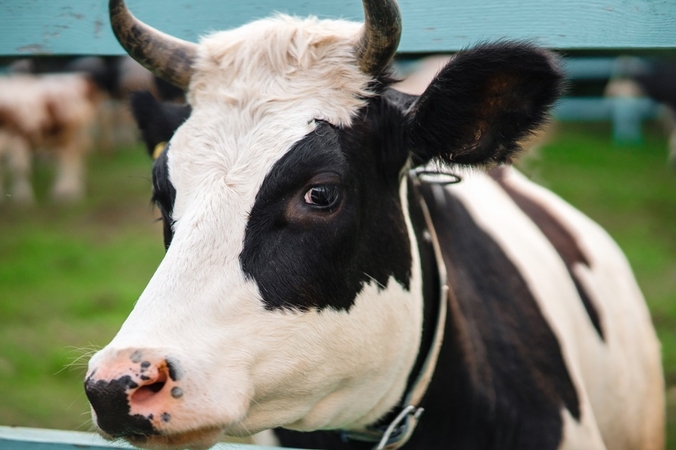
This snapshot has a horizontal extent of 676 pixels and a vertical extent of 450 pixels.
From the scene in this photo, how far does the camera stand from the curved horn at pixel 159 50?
2129 mm

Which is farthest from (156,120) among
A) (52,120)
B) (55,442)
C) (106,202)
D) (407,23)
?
(52,120)

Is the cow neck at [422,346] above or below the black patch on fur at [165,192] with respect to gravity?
below

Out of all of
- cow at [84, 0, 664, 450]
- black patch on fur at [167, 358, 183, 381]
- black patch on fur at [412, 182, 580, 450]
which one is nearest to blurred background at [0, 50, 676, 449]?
cow at [84, 0, 664, 450]

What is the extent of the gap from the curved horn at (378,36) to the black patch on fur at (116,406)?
0.98m

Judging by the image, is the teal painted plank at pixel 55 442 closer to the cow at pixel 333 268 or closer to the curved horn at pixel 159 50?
the cow at pixel 333 268

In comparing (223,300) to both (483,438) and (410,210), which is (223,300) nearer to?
(410,210)

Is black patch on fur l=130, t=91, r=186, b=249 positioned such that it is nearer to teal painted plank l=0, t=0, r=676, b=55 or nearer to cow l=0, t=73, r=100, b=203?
teal painted plank l=0, t=0, r=676, b=55

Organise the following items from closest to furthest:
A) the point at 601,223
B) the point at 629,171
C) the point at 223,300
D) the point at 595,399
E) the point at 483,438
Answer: the point at 223,300 < the point at 483,438 < the point at 595,399 < the point at 601,223 < the point at 629,171

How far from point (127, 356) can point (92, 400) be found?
12 cm

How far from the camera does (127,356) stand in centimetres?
158

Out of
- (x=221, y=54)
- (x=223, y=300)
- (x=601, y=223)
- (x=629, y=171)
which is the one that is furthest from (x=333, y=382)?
(x=629, y=171)

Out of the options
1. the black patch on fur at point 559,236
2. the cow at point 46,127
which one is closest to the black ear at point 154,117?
the black patch on fur at point 559,236

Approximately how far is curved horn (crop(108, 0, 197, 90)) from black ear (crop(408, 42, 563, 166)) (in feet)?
2.08

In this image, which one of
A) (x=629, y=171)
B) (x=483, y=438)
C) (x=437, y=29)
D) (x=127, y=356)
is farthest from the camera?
(x=629, y=171)
